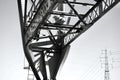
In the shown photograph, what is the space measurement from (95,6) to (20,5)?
6.15 meters

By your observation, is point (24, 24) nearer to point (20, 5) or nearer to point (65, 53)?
point (20, 5)

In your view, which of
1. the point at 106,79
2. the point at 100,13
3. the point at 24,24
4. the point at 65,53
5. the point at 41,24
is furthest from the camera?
the point at 106,79

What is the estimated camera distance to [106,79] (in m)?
39.6

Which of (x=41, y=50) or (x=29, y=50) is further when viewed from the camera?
(x=41, y=50)

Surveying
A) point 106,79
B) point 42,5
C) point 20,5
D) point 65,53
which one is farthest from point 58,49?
point 106,79

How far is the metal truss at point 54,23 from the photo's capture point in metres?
20.2

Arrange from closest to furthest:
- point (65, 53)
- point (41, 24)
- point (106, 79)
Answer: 1. point (41, 24)
2. point (65, 53)
3. point (106, 79)

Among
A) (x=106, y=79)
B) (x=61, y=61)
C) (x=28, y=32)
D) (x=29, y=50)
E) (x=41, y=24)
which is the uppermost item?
(x=41, y=24)

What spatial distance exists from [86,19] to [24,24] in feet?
16.5

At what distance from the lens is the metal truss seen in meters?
20.2

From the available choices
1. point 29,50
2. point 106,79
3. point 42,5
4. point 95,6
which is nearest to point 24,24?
point 29,50

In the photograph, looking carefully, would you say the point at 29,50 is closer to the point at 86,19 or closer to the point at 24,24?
the point at 24,24

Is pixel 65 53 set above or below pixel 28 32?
below

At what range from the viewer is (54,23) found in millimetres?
23594
